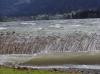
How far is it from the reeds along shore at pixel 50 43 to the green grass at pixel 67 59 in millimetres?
346

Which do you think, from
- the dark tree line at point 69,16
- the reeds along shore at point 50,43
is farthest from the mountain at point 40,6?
the reeds along shore at point 50,43

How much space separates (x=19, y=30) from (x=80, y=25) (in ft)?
11.5

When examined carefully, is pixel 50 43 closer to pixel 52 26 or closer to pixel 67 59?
pixel 67 59

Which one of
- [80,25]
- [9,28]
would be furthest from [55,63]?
[9,28]

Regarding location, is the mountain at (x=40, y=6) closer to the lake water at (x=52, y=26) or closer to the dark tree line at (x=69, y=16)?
the dark tree line at (x=69, y=16)

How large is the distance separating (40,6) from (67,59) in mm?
7217

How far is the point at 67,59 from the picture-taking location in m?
17.0

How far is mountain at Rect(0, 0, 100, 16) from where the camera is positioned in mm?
22312

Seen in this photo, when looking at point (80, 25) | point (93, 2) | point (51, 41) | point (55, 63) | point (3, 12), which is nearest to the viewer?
point (55, 63)

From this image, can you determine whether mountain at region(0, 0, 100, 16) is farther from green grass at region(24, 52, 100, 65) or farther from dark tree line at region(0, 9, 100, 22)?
green grass at region(24, 52, 100, 65)

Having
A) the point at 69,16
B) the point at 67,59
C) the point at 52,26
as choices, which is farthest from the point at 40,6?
the point at 67,59

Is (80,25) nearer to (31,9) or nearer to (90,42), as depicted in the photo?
(90,42)

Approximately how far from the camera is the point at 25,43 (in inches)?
727

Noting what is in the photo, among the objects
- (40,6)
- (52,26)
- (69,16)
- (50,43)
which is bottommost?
(50,43)
